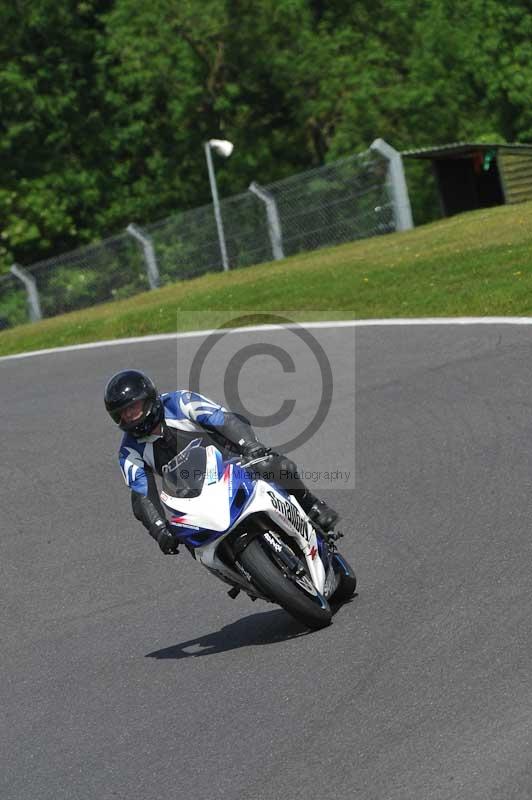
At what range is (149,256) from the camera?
27297mm

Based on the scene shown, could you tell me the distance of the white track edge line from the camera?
15055 millimetres

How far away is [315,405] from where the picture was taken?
12836 millimetres

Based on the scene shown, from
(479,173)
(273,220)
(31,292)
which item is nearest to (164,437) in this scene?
(273,220)

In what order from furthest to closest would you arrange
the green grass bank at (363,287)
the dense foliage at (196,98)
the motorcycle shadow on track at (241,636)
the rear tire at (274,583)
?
the dense foliage at (196,98), the green grass bank at (363,287), the motorcycle shadow on track at (241,636), the rear tire at (274,583)

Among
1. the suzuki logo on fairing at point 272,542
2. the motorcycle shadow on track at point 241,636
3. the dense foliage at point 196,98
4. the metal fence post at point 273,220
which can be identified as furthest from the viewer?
the dense foliage at point 196,98

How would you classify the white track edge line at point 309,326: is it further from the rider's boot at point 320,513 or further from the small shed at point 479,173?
the small shed at point 479,173

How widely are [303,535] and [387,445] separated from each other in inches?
156

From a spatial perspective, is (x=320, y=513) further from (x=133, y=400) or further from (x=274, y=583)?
(x=133, y=400)

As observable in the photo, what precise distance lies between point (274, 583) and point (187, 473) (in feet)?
2.30

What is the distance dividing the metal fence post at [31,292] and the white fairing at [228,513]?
2161 cm

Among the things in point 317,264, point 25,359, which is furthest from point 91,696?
point 317,264

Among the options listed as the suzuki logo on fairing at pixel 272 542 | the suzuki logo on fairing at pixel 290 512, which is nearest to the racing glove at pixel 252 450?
the suzuki logo on fairing at pixel 290 512

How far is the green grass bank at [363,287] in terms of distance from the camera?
17.3 metres

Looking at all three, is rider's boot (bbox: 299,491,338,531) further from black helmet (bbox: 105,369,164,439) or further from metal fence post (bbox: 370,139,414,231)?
metal fence post (bbox: 370,139,414,231)
